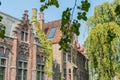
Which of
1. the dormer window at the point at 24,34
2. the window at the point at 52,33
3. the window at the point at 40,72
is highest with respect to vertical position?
the window at the point at 52,33

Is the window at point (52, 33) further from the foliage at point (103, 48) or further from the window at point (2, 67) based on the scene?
the window at point (2, 67)

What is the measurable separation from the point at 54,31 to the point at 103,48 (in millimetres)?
8523

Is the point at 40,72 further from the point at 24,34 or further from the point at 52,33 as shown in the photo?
the point at 52,33

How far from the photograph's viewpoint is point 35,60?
78.8 feet

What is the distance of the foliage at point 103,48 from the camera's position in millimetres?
22766

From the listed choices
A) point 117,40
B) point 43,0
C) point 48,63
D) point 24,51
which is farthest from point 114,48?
point 43,0

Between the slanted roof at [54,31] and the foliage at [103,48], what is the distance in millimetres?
5188

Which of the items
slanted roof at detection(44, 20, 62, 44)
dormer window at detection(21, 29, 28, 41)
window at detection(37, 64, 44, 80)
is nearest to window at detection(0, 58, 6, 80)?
dormer window at detection(21, 29, 28, 41)

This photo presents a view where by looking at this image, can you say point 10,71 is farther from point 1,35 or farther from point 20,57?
A: point 1,35

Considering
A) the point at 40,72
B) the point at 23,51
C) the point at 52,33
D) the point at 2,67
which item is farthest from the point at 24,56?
the point at 52,33

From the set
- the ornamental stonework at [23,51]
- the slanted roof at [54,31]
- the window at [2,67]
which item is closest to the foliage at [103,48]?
the slanted roof at [54,31]

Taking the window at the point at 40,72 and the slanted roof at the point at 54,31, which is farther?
the slanted roof at the point at 54,31

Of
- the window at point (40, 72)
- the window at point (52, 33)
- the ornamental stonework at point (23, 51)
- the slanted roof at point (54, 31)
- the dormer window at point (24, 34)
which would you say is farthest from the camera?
the window at point (52, 33)

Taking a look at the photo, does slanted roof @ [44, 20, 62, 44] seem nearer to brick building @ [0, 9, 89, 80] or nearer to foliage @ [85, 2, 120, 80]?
brick building @ [0, 9, 89, 80]
